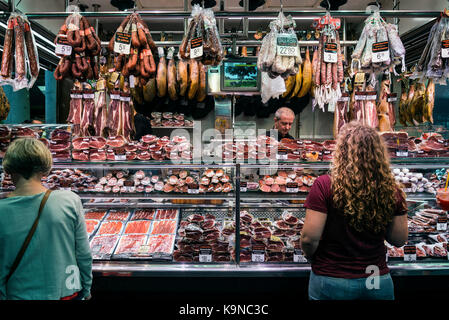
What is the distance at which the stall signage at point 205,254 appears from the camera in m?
3.02

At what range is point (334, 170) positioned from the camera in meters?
2.03

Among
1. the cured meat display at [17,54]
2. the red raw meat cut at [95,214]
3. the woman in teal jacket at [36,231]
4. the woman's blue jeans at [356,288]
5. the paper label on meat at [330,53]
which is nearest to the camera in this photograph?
the woman in teal jacket at [36,231]

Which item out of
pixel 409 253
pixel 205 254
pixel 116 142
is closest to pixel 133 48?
pixel 116 142

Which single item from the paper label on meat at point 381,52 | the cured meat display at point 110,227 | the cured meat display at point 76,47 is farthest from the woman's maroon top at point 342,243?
the cured meat display at point 76,47

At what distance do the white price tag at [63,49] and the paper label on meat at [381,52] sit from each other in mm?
3155

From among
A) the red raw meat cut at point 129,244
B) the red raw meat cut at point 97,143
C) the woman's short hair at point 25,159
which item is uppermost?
the red raw meat cut at point 97,143

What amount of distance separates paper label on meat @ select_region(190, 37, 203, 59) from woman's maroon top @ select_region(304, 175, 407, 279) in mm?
1802

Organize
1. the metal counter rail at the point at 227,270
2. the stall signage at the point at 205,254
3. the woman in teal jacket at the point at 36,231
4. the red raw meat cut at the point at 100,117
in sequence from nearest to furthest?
the woman in teal jacket at the point at 36,231
the metal counter rail at the point at 227,270
the stall signage at the point at 205,254
the red raw meat cut at the point at 100,117

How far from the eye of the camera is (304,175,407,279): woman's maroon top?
6.55ft

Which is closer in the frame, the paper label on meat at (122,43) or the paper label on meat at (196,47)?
the paper label on meat at (196,47)

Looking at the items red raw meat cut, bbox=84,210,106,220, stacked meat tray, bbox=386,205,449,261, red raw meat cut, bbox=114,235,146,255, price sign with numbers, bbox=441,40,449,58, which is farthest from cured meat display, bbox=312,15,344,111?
red raw meat cut, bbox=84,210,106,220

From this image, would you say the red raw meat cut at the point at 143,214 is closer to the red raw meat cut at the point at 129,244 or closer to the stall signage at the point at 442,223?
the red raw meat cut at the point at 129,244
